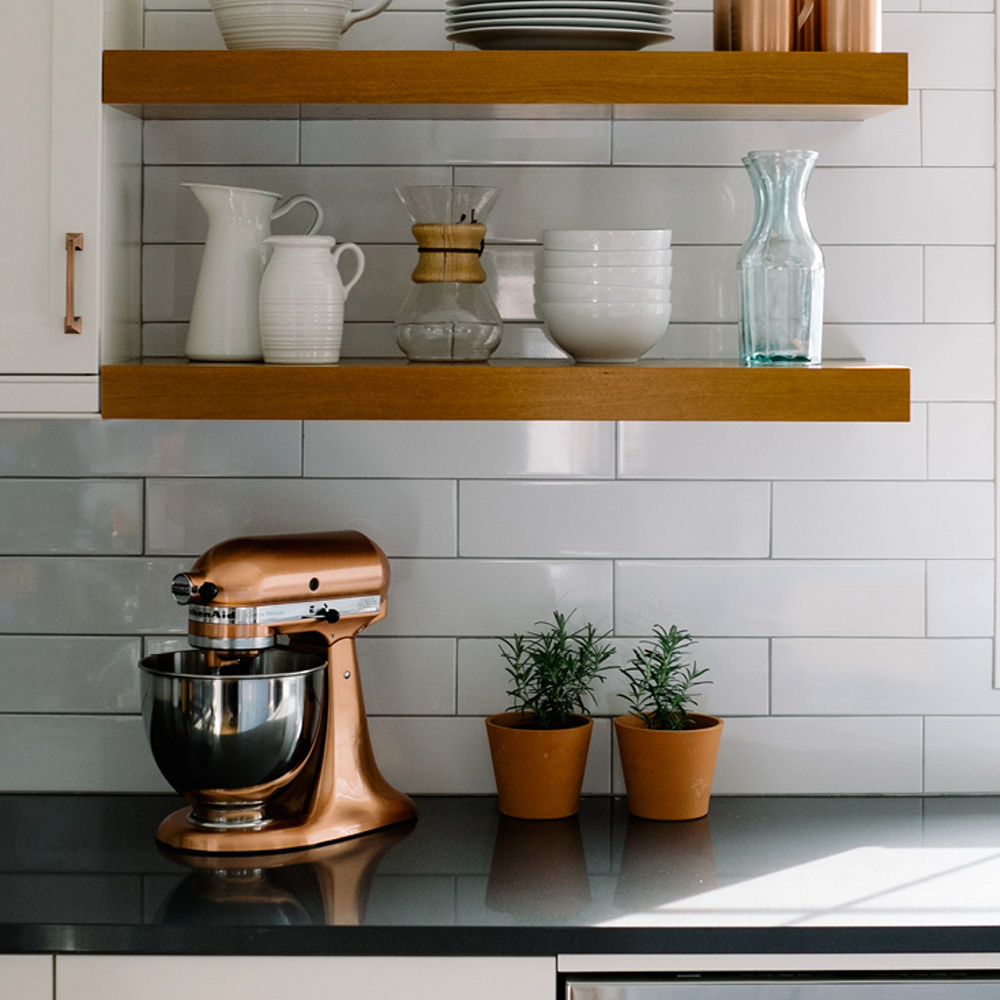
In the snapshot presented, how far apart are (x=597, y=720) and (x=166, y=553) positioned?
66 centimetres

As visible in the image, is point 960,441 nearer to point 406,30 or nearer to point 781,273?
point 781,273

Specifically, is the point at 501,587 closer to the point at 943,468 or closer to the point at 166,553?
the point at 166,553

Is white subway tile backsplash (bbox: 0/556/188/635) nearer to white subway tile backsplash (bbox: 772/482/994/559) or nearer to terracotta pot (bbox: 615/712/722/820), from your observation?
terracotta pot (bbox: 615/712/722/820)

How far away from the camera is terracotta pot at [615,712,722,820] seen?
175 centimetres

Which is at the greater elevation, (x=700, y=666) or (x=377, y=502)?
(x=377, y=502)

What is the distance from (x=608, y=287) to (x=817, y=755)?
2.52 feet

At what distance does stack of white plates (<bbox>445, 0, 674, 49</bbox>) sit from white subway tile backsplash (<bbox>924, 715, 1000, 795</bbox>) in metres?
1.03

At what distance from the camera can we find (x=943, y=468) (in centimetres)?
190

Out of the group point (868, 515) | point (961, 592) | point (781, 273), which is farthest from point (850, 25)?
point (961, 592)

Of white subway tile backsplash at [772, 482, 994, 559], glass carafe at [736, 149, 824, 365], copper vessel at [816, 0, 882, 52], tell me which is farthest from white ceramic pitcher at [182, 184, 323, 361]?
white subway tile backsplash at [772, 482, 994, 559]

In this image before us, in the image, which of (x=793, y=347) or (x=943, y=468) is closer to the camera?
(x=793, y=347)

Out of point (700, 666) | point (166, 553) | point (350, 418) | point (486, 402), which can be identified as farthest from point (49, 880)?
point (700, 666)

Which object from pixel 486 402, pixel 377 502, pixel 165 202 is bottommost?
pixel 377 502

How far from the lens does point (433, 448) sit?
1.89 m
